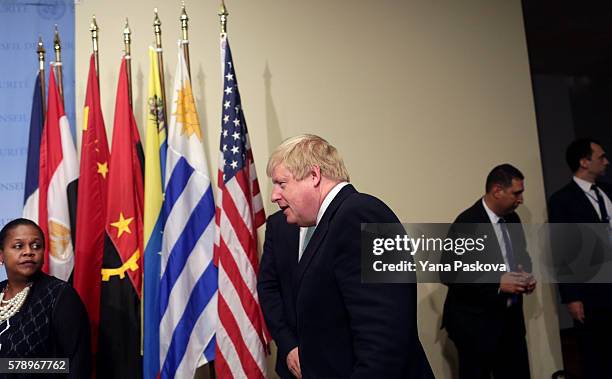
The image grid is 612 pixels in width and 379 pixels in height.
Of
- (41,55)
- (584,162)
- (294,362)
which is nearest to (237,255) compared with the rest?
(294,362)

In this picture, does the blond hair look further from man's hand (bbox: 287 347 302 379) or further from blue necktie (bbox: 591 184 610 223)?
blue necktie (bbox: 591 184 610 223)

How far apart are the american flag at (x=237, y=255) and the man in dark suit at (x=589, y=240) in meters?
1.75

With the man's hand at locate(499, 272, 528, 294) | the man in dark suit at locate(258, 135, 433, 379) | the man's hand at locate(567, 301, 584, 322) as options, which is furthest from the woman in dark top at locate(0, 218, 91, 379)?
the man's hand at locate(567, 301, 584, 322)

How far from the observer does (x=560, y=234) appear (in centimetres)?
387

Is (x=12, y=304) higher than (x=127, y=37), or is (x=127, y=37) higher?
(x=127, y=37)

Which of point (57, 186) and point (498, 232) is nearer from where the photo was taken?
point (57, 186)

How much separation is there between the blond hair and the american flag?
1.34 m

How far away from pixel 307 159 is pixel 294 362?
0.95 metres

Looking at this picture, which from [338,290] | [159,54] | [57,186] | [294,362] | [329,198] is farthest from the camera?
[159,54]

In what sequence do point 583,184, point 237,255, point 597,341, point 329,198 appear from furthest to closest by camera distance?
point 583,184 < point 597,341 < point 237,255 < point 329,198

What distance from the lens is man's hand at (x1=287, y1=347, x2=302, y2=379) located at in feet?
7.98

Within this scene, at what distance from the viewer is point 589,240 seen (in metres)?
3.68

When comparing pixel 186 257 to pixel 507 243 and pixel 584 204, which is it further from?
pixel 584 204

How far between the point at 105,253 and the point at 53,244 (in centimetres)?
26
